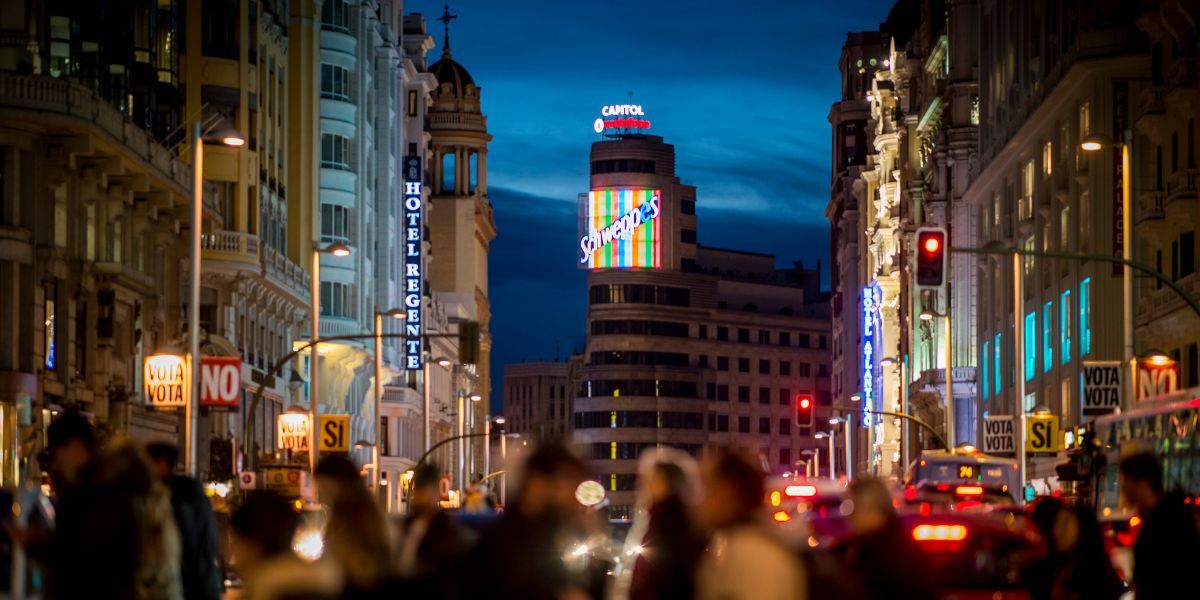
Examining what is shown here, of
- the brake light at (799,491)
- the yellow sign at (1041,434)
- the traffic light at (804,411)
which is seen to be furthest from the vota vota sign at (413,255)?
the brake light at (799,491)

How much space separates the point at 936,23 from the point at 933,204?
42.3 ft

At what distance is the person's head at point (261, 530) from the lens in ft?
32.1

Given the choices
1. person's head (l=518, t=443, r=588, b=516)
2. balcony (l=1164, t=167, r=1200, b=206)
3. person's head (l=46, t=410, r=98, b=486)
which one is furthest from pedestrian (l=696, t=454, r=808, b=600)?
balcony (l=1164, t=167, r=1200, b=206)

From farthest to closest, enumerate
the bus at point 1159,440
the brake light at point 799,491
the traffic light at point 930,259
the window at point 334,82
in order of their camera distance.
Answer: the window at point 334,82, the brake light at point 799,491, the traffic light at point 930,259, the bus at point 1159,440

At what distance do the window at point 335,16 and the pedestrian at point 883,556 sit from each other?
7233 cm

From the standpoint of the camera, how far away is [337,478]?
10.9 meters

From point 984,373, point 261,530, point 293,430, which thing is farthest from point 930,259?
point 984,373

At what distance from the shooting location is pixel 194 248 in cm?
3847

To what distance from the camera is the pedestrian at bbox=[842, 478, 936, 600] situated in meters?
12.6

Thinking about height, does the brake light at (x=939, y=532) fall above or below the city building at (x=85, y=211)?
below

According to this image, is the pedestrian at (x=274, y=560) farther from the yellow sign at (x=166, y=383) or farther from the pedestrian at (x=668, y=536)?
the yellow sign at (x=166, y=383)

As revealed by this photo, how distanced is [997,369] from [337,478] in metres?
77.8

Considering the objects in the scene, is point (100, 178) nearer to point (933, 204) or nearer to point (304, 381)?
point (304, 381)

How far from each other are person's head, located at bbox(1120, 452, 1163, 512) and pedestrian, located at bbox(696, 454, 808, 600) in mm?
5050
